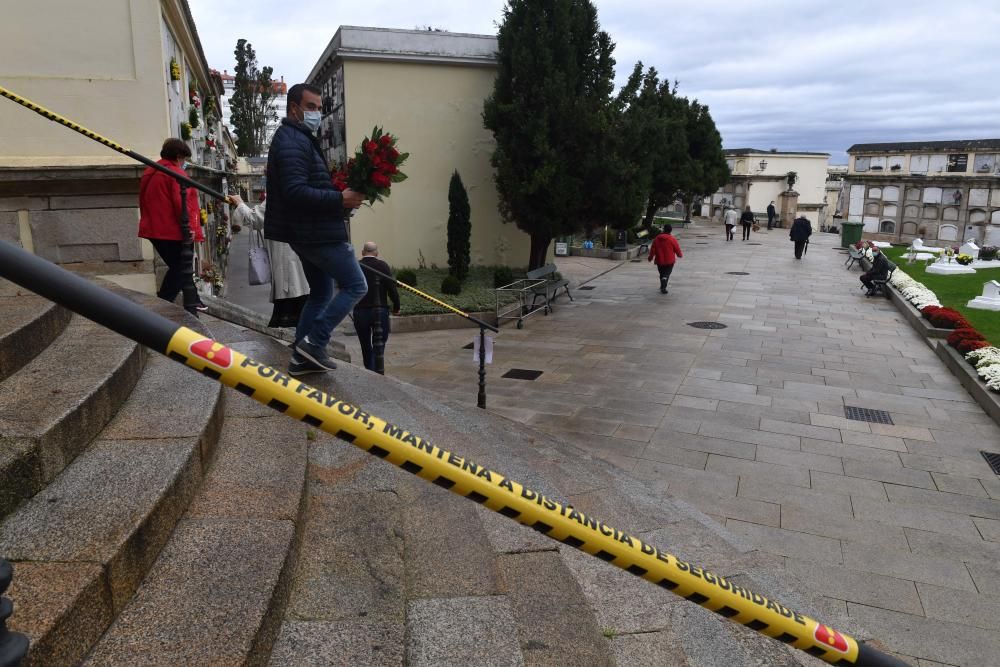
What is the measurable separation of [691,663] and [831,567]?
2.42 meters

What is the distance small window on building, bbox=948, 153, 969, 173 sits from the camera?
209 feet

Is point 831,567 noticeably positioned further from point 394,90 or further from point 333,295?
point 394,90

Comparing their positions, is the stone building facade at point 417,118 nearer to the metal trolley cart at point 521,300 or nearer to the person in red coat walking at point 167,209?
the metal trolley cart at point 521,300

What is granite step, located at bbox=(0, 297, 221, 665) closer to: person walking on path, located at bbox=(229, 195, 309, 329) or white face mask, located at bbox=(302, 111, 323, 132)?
white face mask, located at bbox=(302, 111, 323, 132)

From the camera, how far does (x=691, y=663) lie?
3176 mm

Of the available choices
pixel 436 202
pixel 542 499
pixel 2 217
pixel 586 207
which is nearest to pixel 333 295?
pixel 542 499

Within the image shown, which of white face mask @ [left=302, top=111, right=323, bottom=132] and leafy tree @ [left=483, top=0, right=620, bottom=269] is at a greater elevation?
leafy tree @ [left=483, top=0, right=620, bottom=269]

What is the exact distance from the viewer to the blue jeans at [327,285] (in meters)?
5.00

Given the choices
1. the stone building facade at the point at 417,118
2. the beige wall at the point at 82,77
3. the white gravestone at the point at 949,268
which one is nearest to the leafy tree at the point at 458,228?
the stone building facade at the point at 417,118

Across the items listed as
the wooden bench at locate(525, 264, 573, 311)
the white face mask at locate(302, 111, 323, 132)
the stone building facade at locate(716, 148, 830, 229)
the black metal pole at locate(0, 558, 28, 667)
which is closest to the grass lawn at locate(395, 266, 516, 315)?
the wooden bench at locate(525, 264, 573, 311)

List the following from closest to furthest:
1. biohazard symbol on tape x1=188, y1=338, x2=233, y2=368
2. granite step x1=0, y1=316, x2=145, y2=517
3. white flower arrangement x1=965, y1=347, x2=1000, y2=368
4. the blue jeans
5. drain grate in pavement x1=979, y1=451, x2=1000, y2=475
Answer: biohazard symbol on tape x1=188, y1=338, x2=233, y2=368, granite step x1=0, y1=316, x2=145, y2=517, the blue jeans, drain grate in pavement x1=979, y1=451, x2=1000, y2=475, white flower arrangement x1=965, y1=347, x2=1000, y2=368

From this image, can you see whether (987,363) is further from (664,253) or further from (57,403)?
(57,403)

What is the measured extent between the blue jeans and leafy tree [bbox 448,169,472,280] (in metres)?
13.5

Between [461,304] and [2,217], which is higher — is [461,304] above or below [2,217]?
below
